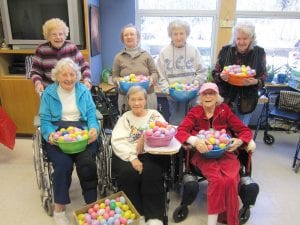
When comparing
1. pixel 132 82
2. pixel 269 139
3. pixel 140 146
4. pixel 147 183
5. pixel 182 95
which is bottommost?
pixel 269 139

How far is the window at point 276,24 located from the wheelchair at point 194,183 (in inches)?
80.8

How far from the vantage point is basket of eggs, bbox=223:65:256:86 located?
2.22m

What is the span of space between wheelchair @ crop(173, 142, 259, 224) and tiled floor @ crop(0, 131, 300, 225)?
89mm

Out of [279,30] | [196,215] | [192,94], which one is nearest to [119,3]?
[192,94]

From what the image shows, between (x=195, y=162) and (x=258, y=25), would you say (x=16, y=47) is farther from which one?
(x=258, y=25)

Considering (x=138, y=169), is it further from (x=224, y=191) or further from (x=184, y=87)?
(x=184, y=87)

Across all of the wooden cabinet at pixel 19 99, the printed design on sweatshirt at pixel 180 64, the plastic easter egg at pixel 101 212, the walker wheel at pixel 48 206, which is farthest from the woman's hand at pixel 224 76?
the wooden cabinet at pixel 19 99

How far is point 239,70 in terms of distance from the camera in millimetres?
2271

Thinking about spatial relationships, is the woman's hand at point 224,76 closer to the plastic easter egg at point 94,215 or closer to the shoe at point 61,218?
the plastic easter egg at point 94,215

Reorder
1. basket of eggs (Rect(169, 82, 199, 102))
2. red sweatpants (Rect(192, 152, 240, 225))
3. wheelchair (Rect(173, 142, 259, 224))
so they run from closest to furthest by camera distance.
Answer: red sweatpants (Rect(192, 152, 240, 225)) → wheelchair (Rect(173, 142, 259, 224)) → basket of eggs (Rect(169, 82, 199, 102))


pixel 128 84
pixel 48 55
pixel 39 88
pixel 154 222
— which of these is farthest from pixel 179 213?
pixel 48 55

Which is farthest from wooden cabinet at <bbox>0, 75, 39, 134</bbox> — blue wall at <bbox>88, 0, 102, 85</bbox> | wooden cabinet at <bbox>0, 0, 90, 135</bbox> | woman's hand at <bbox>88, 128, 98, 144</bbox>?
woman's hand at <bbox>88, 128, 98, 144</bbox>

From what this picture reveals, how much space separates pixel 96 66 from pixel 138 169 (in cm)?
191

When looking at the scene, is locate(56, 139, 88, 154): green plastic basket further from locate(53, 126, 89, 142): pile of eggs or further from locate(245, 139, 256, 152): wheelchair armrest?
locate(245, 139, 256, 152): wheelchair armrest
